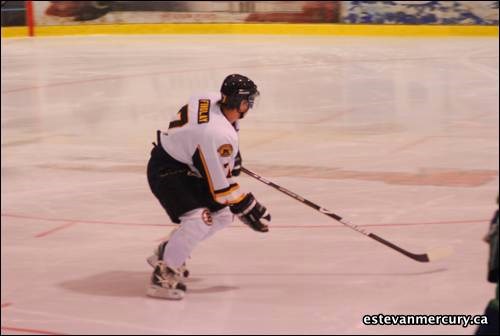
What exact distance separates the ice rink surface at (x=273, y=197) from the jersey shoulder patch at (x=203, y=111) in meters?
0.83

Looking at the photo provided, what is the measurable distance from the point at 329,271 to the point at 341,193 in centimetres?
198

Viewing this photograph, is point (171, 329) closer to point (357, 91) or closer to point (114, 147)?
point (114, 147)

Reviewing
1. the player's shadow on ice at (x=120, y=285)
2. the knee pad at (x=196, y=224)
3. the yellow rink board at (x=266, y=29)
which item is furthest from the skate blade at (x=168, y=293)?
the yellow rink board at (x=266, y=29)

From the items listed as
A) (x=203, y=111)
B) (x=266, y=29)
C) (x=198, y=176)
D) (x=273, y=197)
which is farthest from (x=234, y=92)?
(x=266, y=29)

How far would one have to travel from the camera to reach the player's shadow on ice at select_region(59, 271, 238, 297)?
16.4ft

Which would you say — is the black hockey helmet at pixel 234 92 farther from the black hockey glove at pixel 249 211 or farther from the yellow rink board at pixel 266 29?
the yellow rink board at pixel 266 29

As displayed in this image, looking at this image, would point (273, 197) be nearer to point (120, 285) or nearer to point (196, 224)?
point (120, 285)

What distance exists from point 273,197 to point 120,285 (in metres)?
2.29

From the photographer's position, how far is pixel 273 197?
725cm

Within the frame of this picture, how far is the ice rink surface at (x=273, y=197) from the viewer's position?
4781 mm

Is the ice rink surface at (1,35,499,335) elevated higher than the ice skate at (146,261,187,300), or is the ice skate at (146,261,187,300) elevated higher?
the ice skate at (146,261,187,300)

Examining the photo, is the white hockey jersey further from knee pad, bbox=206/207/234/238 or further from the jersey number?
knee pad, bbox=206/207/234/238

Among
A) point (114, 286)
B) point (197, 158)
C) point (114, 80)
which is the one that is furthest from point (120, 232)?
point (114, 80)

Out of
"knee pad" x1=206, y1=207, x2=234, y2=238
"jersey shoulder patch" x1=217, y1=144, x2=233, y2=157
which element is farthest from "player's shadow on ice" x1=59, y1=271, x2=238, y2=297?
"jersey shoulder patch" x1=217, y1=144, x2=233, y2=157
